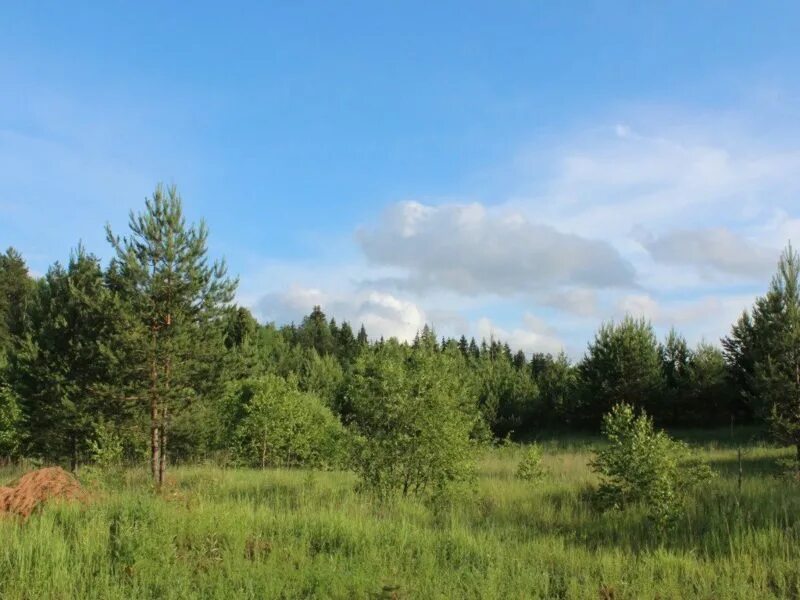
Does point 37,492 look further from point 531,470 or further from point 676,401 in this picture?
point 676,401

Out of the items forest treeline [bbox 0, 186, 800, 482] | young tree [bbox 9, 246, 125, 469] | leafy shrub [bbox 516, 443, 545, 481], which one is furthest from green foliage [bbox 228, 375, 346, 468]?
leafy shrub [bbox 516, 443, 545, 481]

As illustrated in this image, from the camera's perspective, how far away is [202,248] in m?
18.5

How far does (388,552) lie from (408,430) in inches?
174

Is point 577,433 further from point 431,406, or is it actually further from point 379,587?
point 379,587

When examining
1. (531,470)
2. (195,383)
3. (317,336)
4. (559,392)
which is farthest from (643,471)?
(317,336)

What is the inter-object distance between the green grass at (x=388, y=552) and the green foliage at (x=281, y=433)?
1681 centimetres

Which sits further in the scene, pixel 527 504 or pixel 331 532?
pixel 527 504

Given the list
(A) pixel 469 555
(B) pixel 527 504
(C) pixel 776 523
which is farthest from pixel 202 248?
(C) pixel 776 523

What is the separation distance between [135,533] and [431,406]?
5.84 meters

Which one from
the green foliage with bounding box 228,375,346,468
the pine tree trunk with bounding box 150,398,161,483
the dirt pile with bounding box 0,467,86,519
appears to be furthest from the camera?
the green foliage with bounding box 228,375,346,468

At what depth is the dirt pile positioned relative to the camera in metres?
7.45

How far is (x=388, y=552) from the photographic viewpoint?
6.50 m

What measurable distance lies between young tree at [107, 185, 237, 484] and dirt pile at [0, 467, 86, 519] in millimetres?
9128

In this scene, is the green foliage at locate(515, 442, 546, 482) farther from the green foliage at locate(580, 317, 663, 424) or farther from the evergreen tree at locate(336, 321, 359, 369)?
the evergreen tree at locate(336, 321, 359, 369)
